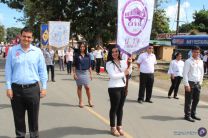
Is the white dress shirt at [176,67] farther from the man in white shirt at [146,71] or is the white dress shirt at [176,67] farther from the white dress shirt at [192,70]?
the white dress shirt at [192,70]

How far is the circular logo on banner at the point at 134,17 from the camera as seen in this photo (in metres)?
8.02

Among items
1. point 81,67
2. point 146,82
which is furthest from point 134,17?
point 146,82

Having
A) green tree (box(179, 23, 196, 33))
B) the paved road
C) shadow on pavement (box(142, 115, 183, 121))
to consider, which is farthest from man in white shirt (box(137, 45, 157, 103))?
green tree (box(179, 23, 196, 33))

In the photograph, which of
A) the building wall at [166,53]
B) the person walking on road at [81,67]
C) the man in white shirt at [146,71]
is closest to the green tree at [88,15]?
the building wall at [166,53]

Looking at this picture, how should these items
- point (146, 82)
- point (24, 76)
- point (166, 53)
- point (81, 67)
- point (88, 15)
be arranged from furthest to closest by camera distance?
point (166, 53), point (88, 15), point (146, 82), point (81, 67), point (24, 76)

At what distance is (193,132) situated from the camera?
8812 mm

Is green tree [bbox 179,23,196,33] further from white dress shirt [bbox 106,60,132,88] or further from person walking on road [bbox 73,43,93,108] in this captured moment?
white dress shirt [bbox 106,60,132,88]

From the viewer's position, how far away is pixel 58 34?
88.6 feet

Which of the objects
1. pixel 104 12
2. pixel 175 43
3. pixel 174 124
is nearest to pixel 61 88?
pixel 174 124

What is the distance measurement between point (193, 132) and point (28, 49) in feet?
13.0

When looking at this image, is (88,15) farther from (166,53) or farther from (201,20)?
(201,20)

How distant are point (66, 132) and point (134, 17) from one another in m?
2.53

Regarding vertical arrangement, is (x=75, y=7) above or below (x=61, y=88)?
above

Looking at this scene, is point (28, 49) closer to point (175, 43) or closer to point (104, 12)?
point (175, 43)
